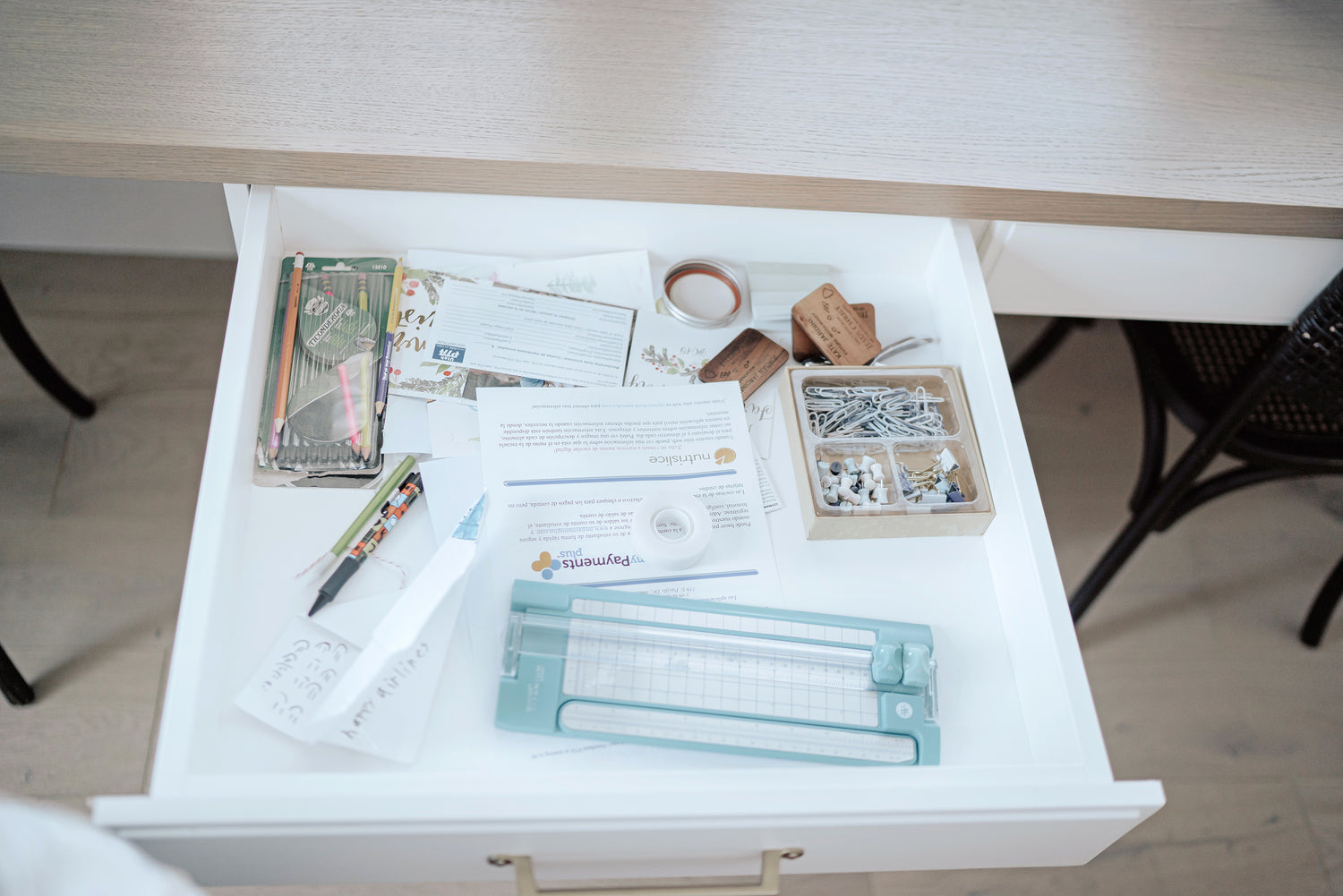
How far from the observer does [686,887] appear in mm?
688

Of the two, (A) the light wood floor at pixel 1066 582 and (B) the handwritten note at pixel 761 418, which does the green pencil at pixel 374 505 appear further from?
(A) the light wood floor at pixel 1066 582

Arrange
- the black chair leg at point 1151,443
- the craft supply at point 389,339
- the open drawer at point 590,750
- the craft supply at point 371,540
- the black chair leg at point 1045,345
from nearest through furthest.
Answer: the open drawer at point 590,750 → the craft supply at point 371,540 → the craft supply at point 389,339 → the black chair leg at point 1151,443 → the black chair leg at point 1045,345

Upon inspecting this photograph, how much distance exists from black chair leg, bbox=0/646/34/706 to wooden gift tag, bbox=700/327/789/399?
928 millimetres

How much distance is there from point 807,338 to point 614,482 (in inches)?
9.4

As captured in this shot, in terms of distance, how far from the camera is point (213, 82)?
2.78 ft

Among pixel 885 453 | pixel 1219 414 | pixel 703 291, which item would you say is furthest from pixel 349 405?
pixel 1219 414

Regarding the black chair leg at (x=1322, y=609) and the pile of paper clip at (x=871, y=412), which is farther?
the black chair leg at (x=1322, y=609)

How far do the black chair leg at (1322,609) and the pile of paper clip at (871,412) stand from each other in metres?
0.95

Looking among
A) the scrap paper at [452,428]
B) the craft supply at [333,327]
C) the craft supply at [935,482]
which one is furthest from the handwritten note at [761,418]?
the craft supply at [333,327]

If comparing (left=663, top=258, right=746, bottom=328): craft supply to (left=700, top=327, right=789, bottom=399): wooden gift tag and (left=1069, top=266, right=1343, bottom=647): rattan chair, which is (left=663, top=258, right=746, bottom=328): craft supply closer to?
(left=700, top=327, right=789, bottom=399): wooden gift tag

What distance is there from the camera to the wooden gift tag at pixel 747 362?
87 cm

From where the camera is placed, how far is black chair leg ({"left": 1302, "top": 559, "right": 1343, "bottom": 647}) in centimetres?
141


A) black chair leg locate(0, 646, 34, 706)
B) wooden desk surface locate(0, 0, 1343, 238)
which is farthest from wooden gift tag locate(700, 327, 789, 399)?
black chair leg locate(0, 646, 34, 706)

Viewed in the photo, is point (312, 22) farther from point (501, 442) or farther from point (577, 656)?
point (577, 656)
